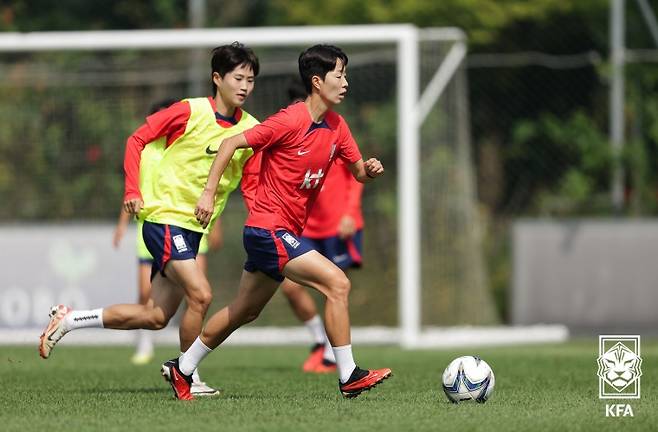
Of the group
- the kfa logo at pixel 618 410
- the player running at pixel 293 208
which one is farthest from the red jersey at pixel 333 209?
the kfa logo at pixel 618 410

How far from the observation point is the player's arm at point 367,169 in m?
8.97

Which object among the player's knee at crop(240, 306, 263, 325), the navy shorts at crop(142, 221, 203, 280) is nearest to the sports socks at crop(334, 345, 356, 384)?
the player's knee at crop(240, 306, 263, 325)

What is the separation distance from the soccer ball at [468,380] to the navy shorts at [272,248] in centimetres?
116

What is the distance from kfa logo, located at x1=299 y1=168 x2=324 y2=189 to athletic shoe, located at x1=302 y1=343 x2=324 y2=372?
330 cm

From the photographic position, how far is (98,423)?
7.53 metres

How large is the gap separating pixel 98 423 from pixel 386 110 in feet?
35.1

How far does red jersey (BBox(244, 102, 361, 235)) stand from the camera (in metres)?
8.77

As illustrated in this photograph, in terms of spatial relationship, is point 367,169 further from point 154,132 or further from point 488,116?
point 488,116

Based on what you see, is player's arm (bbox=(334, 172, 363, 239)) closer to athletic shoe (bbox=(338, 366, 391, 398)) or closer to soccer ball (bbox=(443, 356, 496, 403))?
athletic shoe (bbox=(338, 366, 391, 398))

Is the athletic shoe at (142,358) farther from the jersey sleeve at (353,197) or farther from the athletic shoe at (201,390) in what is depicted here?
the athletic shoe at (201,390)

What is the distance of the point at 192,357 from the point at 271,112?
25.8 ft

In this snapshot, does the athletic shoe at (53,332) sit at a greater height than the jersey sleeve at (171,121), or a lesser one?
lesser

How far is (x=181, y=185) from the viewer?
9.29 meters

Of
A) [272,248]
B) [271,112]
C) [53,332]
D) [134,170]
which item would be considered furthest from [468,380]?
[271,112]
